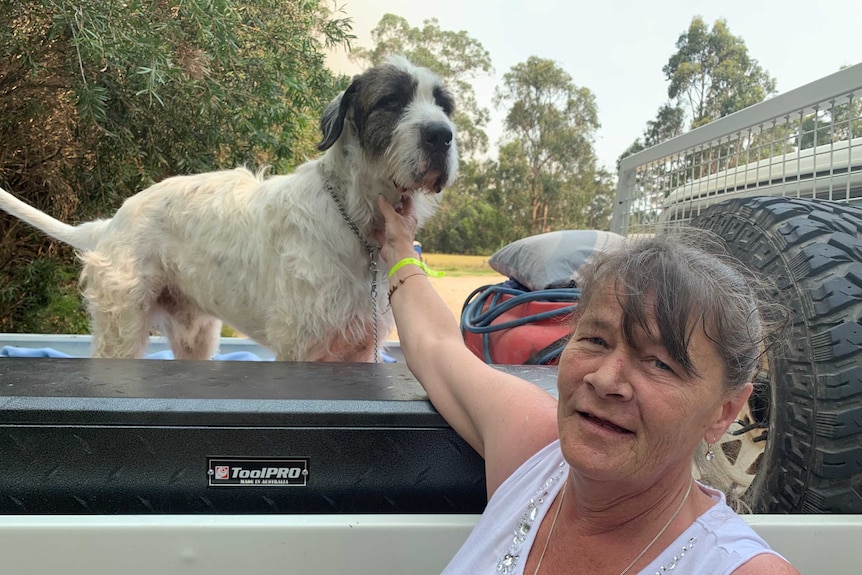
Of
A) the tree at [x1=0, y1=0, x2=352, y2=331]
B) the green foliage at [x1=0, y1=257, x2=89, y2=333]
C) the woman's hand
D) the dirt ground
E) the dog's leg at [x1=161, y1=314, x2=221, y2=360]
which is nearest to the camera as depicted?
the woman's hand

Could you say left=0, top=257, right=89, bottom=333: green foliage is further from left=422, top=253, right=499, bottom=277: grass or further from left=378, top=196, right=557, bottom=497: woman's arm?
left=422, top=253, right=499, bottom=277: grass

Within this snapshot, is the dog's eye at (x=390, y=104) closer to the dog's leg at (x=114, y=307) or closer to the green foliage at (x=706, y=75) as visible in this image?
the dog's leg at (x=114, y=307)

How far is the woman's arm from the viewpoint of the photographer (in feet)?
4.53

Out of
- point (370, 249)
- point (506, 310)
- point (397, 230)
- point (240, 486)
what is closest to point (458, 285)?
point (506, 310)

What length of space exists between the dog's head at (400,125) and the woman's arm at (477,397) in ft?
2.45

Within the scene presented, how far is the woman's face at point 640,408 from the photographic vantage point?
39.4 inches

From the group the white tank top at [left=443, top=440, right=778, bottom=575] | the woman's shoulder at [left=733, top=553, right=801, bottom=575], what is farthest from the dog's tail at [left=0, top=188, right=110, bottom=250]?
the woman's shoulder at [left=733, top=553, right=801, bottom=575]

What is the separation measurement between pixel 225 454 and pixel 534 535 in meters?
0.68

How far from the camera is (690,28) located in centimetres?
2273

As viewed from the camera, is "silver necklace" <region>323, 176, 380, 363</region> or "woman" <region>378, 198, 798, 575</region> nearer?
"woman" <region>378, 198, 798, 575</region>

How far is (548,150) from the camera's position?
27703 millimetres

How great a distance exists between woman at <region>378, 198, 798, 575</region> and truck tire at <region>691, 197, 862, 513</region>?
289mm

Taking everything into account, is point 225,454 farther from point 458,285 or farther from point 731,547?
point 458,285

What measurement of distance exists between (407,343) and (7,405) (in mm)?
984
